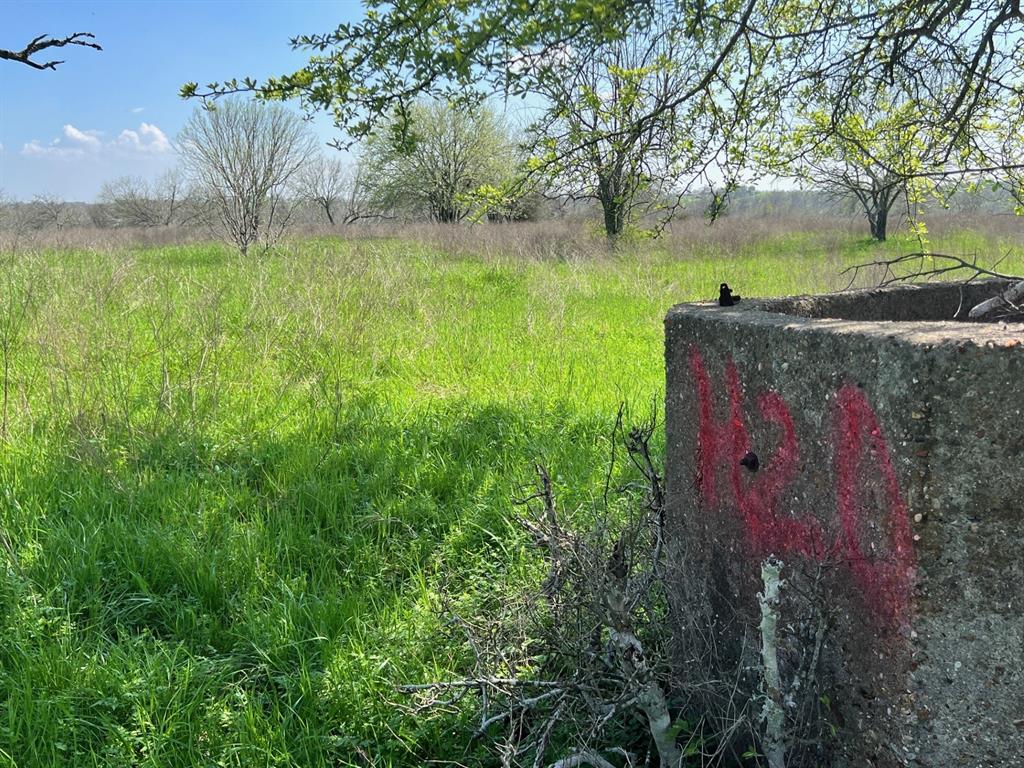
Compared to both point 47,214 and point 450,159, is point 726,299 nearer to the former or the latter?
point 450,159

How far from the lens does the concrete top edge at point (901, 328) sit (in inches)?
42.5

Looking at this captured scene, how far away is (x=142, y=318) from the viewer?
6.16 meters

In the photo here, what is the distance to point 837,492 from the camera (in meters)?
1.30

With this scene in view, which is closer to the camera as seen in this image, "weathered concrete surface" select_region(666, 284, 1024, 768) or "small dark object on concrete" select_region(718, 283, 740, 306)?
"weathered concrete surface" select_region(666, 284, 1024, 768)

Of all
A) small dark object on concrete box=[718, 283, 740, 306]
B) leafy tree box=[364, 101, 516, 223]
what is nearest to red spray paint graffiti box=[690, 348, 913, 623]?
small dark object on concrete box=[718, 283, 740, 306]

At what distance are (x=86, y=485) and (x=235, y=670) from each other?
1482 mm

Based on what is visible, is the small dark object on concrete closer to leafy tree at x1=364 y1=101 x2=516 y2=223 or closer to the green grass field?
the green grass field

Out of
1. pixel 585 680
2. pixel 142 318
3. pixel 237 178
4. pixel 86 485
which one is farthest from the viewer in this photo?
pixel 237 178

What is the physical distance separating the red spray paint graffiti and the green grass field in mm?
998

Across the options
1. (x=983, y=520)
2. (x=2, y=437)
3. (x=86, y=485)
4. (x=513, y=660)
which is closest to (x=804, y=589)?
(x=983, y=520)

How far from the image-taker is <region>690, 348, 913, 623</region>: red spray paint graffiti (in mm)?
1186

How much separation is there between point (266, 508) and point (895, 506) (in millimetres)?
2583

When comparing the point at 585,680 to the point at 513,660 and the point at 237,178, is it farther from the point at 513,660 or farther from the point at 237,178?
the point at 237,178

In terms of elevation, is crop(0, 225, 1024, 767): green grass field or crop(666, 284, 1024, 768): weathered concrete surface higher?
crop(666, 284, 1024, 768): weathered concrete surface
